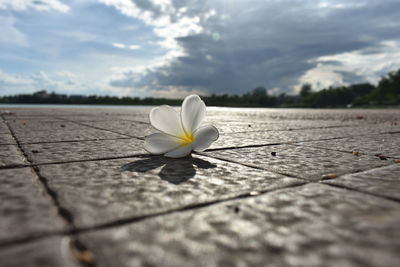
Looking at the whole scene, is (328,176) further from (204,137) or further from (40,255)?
(40,255)

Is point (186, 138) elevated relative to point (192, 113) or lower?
lower

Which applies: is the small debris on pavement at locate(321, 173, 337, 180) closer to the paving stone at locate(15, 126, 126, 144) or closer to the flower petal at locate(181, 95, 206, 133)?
the flower petal at locate(181, 95, 206, 133)

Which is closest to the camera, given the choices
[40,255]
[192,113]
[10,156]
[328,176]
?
[40,255]

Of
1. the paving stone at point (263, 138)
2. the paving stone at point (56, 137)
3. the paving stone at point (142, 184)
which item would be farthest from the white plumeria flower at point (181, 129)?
the paving stone at point (56, 137)

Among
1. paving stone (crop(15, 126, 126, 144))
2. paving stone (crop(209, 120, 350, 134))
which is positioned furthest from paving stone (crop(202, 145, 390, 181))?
paving stone (crop(209, 120, 350, 134))

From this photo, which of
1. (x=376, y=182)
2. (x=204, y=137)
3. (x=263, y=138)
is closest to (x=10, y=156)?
(x=204, y=137)

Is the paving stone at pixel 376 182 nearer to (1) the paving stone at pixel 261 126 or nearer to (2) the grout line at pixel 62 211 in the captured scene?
(2) the grout line at pixel 62 211
